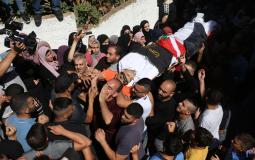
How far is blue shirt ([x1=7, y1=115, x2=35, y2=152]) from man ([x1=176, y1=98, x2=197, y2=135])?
1.95 meters

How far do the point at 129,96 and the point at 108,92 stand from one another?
74cm

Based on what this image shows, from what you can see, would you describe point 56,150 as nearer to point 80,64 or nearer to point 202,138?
point 202,138

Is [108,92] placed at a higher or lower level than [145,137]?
higher

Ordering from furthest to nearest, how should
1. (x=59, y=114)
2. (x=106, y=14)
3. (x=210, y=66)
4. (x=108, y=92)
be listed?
(x=106, y=14), (x=210, y=66), (x=108, y=92), (x=59, y=114)

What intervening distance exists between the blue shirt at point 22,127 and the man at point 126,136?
0.86m

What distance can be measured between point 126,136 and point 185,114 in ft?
3.43

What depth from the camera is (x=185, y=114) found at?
5055mm

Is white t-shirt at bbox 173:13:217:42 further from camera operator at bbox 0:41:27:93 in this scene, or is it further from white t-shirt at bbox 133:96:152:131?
camera operator at bbox 0:41:27:93

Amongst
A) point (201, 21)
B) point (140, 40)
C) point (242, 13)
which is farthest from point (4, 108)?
point (242, 13)

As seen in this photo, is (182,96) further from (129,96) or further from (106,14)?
(106,14)

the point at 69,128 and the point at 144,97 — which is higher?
the point at 69,128

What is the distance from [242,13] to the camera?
29.2ft

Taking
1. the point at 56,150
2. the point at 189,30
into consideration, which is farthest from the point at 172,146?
the point at 189,30

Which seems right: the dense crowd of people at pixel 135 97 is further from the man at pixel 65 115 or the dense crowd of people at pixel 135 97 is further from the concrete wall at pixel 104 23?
the concrete wall at pixel 104 23
